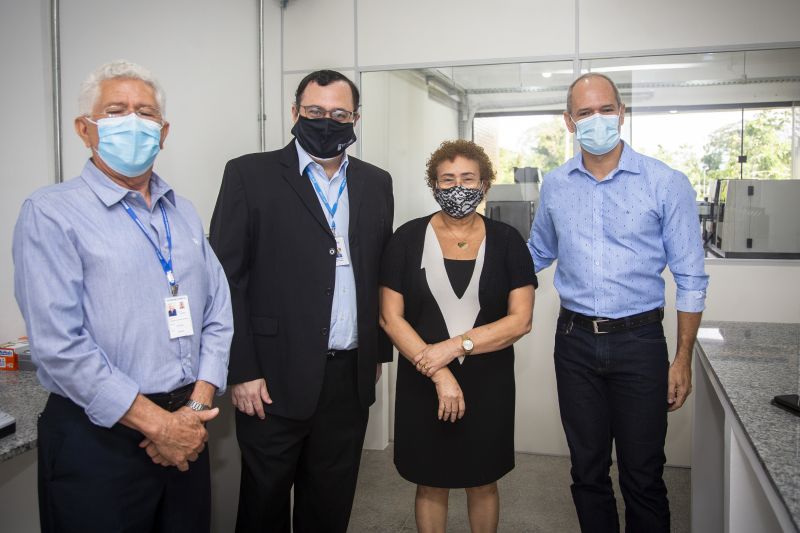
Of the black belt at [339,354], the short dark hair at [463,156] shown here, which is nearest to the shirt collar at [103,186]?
the black belt at [339,354]

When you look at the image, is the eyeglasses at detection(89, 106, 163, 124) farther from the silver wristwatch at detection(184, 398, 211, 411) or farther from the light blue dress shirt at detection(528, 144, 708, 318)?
the light blue dress shirt at detection(528, 144, 708, 318)

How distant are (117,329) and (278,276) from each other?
25.6 inches

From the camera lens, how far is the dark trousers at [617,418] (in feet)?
6.96

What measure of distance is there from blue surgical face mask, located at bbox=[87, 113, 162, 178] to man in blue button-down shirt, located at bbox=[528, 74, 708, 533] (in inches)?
54.9

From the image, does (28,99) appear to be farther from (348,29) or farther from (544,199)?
(348,29)

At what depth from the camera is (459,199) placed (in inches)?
85.3

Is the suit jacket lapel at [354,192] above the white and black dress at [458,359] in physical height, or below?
above

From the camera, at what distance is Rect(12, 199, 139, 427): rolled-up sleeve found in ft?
4.39

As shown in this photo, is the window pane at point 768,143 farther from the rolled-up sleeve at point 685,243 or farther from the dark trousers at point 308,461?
the dark trousers at point 308,461

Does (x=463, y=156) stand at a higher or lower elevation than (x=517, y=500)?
higher

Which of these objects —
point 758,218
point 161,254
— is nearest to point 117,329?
point 161,254

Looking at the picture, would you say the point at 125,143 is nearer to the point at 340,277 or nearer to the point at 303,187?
the point at 303,187

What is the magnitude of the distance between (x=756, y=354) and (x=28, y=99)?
8.70ft

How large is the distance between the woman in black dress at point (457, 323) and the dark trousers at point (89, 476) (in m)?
0.93
